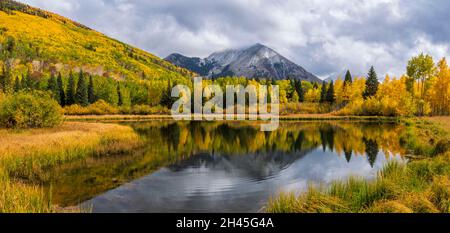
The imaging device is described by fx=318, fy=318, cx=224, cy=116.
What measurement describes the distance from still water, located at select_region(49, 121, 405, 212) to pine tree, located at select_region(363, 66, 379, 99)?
7336cm

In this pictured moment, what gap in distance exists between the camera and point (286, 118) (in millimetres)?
Answer: 97562

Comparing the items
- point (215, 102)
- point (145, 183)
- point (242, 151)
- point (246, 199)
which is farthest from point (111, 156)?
point (215, 102)

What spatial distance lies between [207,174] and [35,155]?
13.8 m

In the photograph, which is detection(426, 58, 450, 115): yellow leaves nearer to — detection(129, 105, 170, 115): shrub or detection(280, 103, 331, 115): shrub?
detection(280, 103, 331, 115): shrub

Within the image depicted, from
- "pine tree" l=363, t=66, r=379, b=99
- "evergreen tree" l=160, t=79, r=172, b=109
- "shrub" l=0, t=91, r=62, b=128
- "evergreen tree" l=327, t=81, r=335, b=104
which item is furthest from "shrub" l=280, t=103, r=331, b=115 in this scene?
"shrub" l=0, t=91, r=62, b=128

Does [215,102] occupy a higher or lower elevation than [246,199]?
higher

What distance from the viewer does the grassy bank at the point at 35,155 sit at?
14.4 m

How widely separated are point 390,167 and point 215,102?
113400mm

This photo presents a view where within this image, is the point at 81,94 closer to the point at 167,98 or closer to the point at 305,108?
the point at 167,98

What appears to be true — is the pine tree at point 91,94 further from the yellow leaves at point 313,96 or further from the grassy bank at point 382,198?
the grassy bank at point 382,198

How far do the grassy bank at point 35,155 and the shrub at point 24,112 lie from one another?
3.44 metres

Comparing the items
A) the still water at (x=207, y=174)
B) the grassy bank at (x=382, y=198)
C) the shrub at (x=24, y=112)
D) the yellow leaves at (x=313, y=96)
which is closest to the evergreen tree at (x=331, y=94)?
the yellow leaves at (x=313, y=96)
